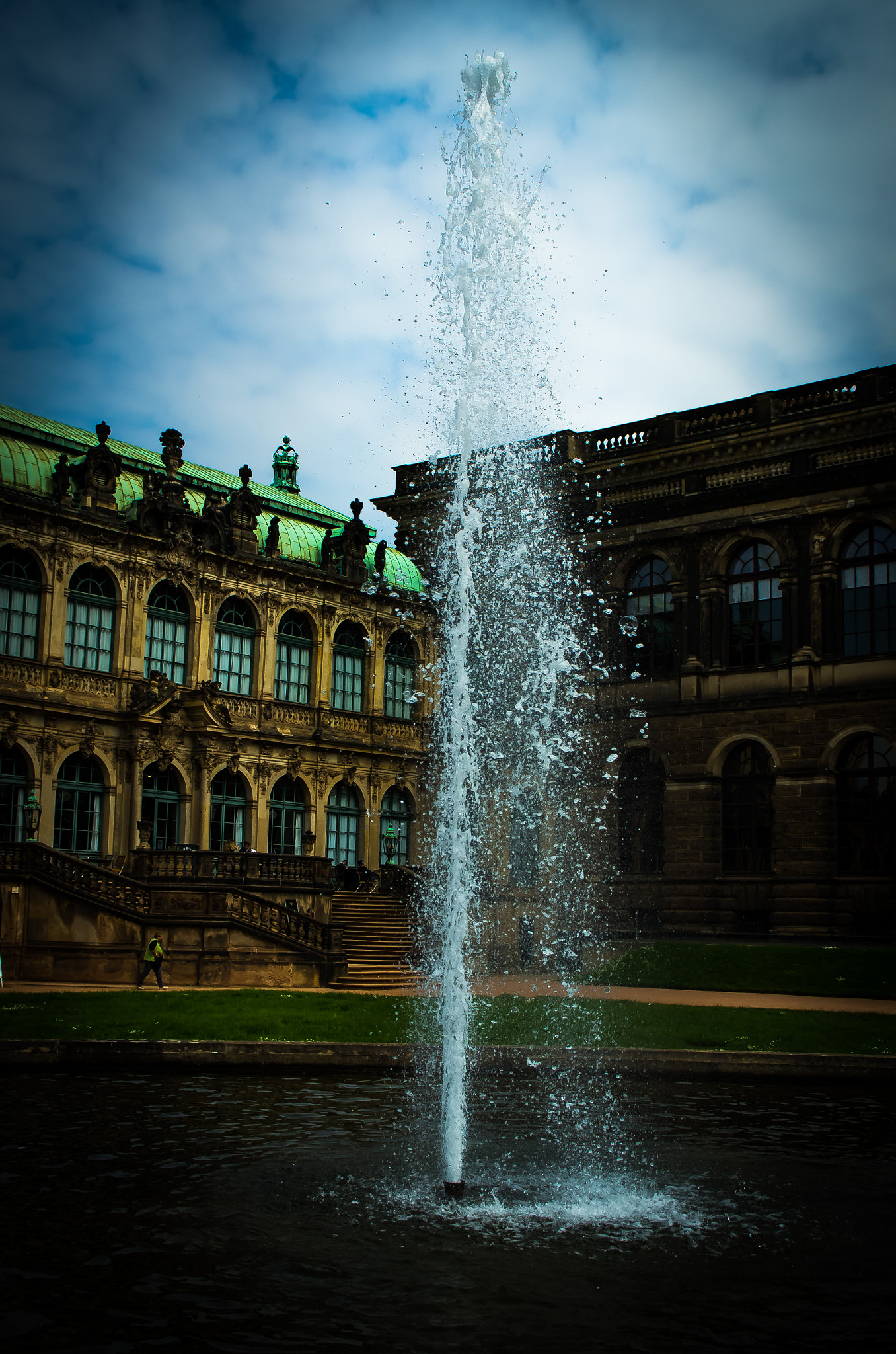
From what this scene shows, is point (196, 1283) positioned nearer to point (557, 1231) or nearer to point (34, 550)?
point (557, 1231)

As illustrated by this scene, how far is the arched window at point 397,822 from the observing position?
47250 millimetres

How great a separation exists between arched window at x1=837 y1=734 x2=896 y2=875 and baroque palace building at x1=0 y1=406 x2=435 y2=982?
15655 mm

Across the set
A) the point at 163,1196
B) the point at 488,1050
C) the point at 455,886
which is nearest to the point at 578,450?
the point at 488,1050

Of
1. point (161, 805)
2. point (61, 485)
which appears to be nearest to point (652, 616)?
point (161, 805)

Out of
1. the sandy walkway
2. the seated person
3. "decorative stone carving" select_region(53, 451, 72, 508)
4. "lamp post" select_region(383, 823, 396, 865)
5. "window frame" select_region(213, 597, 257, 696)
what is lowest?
the sandy walkway

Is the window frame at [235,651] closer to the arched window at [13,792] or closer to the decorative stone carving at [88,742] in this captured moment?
the decorative stone carving at [88,742]

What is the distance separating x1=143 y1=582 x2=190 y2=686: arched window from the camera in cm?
3966

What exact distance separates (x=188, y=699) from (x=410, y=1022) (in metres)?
20.3

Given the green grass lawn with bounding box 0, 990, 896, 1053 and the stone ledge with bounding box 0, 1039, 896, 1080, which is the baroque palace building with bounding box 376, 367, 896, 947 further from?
the stone ledge with bounding box 0, 1039, 896, 1080

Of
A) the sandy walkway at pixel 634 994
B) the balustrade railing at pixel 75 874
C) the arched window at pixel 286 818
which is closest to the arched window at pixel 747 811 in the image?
the sandy walkway at pixel 634 994

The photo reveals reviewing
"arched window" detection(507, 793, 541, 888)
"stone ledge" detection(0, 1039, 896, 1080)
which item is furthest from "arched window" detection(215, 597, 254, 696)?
"stone ledge" detection(0, 1039, 896, 1080)

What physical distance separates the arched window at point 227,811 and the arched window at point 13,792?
22.2 ft

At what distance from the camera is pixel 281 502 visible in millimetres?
46969

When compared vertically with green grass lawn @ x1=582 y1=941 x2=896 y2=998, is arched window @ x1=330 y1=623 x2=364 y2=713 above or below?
above
